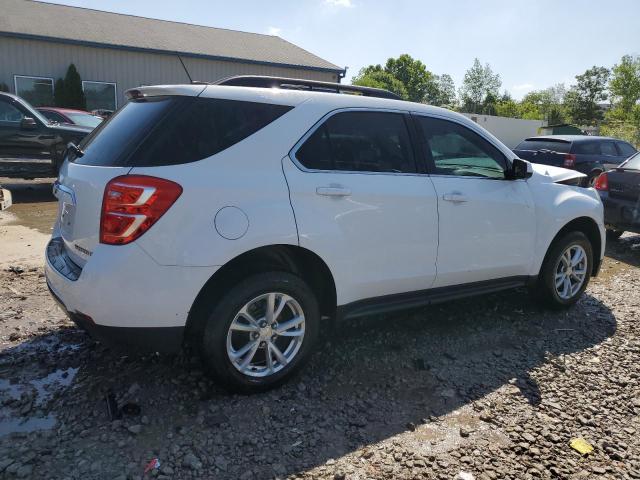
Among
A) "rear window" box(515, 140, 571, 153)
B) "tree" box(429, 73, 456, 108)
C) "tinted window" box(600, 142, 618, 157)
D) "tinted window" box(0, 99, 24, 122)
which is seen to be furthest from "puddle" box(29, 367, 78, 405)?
"tree" box(429, 73, 456, 108)

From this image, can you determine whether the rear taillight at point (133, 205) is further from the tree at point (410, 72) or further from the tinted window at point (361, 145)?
the tree at point (410, 72)

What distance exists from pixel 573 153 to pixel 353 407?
10199mm

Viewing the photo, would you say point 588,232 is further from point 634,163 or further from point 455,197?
point 634,163

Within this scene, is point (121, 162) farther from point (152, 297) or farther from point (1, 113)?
point (1, 113)

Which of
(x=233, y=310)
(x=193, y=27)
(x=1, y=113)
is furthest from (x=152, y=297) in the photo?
(x=193, y=27)

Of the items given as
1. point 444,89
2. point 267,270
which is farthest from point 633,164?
point 444,89

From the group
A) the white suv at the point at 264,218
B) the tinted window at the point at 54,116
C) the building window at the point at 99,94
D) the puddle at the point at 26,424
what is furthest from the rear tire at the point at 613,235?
the building window at the point at 99,94

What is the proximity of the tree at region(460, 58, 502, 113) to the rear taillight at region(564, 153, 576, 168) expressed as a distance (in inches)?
2640

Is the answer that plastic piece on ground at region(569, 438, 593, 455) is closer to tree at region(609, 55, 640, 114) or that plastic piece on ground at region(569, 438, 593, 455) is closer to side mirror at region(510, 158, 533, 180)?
side mirror at region(510, 158, 533, 180)

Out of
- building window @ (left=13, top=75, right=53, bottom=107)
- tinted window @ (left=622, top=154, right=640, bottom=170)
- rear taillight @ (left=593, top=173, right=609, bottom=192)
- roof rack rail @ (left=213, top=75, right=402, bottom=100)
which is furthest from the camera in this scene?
building window @ (left=13, top=75, right=53, bottom=107)

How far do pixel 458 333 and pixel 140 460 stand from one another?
2681 mm

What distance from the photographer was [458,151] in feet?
13.2

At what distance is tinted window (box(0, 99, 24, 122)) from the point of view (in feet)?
32.3

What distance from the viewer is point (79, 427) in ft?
9.16
